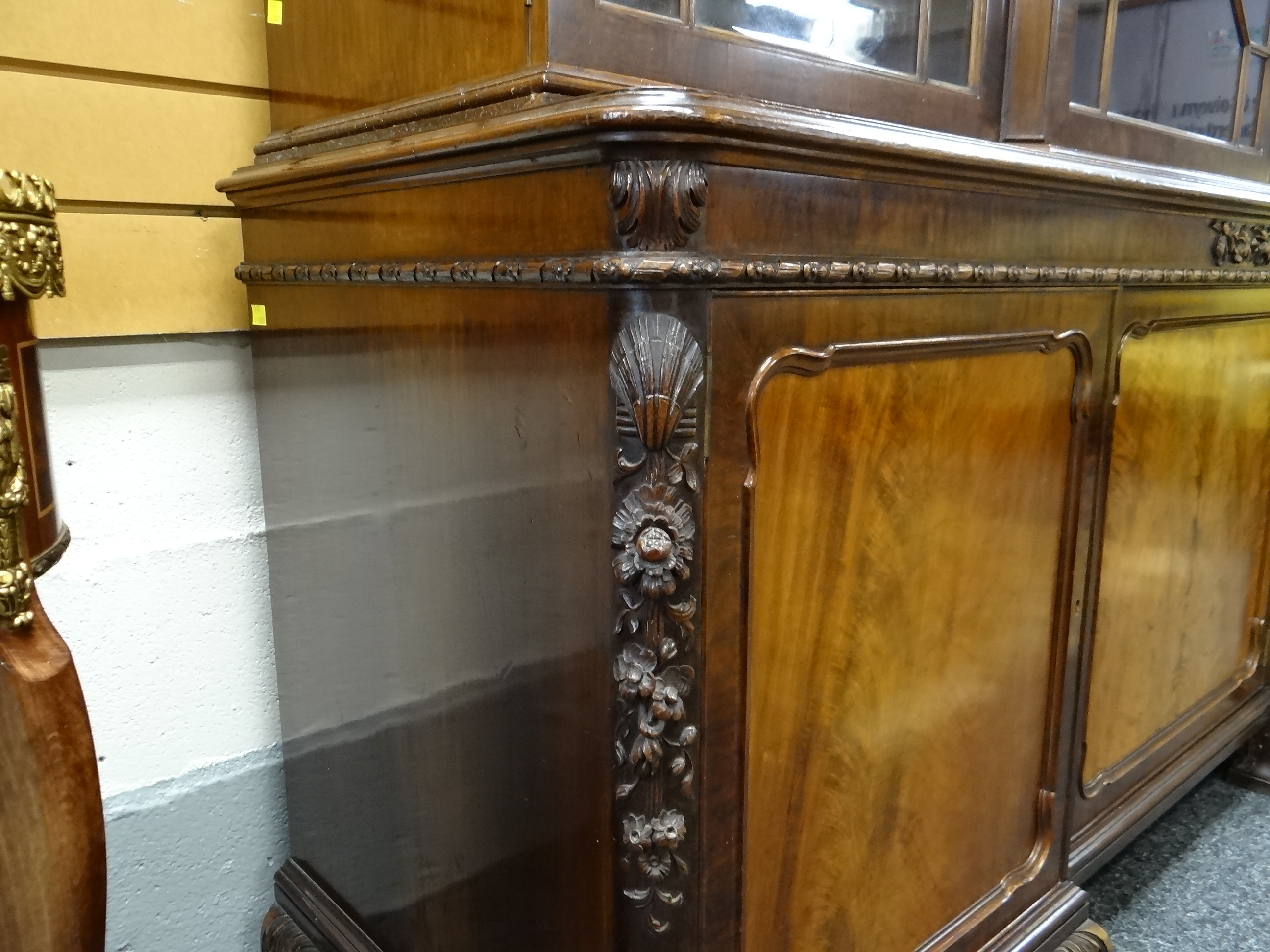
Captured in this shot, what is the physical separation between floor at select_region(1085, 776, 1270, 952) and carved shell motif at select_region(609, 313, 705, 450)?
1102 millimetres

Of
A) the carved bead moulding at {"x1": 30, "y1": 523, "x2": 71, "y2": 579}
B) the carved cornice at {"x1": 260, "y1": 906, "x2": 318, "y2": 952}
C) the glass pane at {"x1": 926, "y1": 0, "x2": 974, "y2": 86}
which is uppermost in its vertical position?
the glass pane at {"x1": 926, "y1": 0, "x2": 974, "y2": 86}

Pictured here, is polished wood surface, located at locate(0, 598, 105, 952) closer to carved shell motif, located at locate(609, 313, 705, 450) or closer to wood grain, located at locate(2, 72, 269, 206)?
carved shell motif, located at locate(609, 313, 705, 450)

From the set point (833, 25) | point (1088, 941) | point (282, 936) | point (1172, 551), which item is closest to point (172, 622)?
point (282, 936)

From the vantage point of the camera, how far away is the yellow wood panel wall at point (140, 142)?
93 cm

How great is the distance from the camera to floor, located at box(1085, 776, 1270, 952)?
1.24 metres

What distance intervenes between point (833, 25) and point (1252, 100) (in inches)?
32.8

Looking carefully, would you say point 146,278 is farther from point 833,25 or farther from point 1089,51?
point 1089,51

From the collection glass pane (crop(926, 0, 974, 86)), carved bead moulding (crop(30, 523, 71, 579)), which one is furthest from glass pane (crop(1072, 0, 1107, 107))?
Answer: carved bead moulding (crop(30, 523, 71, 579))

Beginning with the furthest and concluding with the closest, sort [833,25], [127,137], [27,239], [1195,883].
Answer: [1195,883] < [127,137] < [833,25] < [27,239]

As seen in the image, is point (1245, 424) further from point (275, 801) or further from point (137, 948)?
point (137, 948)

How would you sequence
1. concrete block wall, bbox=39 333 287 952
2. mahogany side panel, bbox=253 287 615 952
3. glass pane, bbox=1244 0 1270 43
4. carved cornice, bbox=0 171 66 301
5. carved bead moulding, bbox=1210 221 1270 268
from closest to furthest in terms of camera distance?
1. carved cornice, bbox=0 171 66 301
2. mahogany side panel, bbox=253 287 615 952
3. concrete block wall, bbox=39 333 287 952
4. carved bead moulding, bbox=1210 221 1270 268
5. glass pane, bbox=1244 0 1270 43

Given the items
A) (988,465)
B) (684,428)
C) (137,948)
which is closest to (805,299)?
(684,428)

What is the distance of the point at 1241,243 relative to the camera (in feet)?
3.75

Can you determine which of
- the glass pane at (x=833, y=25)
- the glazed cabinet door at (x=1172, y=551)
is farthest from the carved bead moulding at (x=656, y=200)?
the glazed cabinet door at (x=1172, y=551)
